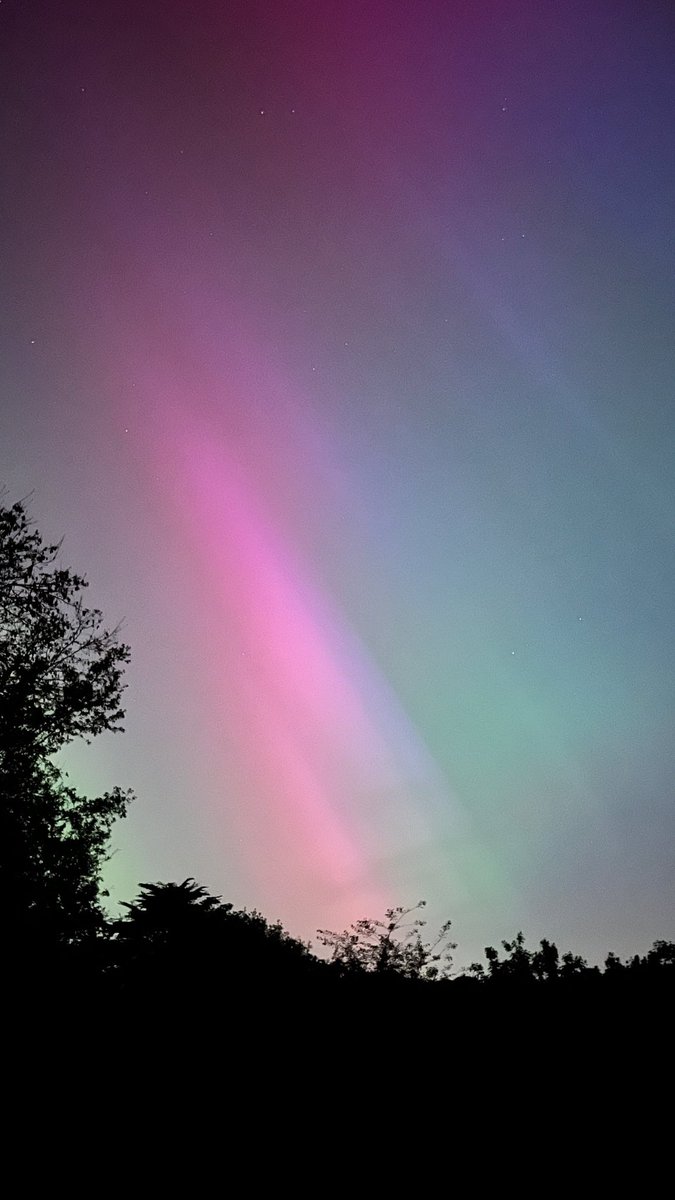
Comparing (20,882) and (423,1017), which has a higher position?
(423,1017)

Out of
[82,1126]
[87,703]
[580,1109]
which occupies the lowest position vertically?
[82,1126]

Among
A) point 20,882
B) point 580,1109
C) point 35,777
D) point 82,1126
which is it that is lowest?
point 82,1126

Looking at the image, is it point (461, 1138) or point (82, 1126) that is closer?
point (461, 1138)

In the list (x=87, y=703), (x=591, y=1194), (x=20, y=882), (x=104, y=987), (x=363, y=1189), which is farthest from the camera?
(x=87, y=703)

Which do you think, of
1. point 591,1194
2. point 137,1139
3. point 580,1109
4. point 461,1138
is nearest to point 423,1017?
point 461,1138

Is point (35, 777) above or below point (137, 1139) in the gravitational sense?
above

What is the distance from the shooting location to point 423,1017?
1319 cm

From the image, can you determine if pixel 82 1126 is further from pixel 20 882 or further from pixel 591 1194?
pixel 20 882

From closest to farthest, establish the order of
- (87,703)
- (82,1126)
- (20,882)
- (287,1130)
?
(287,1130) < (82,1126) < (20,882) < (87,703)

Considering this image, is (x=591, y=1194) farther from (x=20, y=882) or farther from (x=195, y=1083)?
(x=20, y=882)

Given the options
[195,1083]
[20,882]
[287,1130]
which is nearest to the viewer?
[287,1130]

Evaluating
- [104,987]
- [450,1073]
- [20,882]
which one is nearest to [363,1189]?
[450,1073]

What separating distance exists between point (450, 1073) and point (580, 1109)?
8.23 ft

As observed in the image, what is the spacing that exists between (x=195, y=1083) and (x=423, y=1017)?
17.0ft
